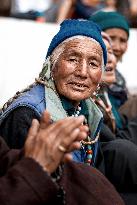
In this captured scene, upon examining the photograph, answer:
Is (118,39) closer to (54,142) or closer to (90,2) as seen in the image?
(90,2)

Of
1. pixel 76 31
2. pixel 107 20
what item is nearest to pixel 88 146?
pixel 76 31

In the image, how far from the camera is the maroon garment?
6.64 feet

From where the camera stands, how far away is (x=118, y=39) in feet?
17.3

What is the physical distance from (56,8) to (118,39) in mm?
2096

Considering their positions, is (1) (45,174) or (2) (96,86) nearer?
(1) (45,174)

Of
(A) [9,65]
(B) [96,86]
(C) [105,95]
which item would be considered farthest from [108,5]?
(B) [96,86]

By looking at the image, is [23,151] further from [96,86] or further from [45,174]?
[96,86]

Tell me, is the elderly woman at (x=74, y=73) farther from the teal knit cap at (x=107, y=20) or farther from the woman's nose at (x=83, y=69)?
the teal knit cap at (x=107, y=20)

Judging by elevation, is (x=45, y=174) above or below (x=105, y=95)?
below

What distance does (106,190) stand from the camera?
251cm

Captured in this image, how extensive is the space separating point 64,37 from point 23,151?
1.34 m

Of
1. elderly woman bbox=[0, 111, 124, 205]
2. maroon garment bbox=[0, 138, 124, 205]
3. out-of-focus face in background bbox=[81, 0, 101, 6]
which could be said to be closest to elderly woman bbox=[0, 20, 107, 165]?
maroon garment bbox=[0, 138, 124, 205]

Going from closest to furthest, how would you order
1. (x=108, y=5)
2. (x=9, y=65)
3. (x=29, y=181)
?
(x=29, y=181), (x=9, y=65), (x=108, y=5)

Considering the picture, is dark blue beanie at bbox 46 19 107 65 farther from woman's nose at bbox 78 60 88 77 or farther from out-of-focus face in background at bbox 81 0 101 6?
out-of-focus face in background at bbox 81 0 101 6
